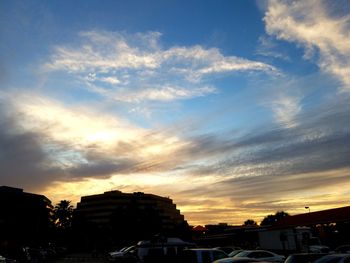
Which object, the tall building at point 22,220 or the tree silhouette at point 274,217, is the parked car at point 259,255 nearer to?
the tall building at point 22,220

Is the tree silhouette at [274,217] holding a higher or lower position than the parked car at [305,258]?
higher

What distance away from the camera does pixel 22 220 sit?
86812mm

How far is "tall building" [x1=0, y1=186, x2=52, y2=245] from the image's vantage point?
8344cm

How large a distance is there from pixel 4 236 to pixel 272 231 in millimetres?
56271

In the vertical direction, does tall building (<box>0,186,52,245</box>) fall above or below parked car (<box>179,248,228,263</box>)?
above

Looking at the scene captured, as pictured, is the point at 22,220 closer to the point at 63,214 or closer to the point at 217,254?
the point at 63,214

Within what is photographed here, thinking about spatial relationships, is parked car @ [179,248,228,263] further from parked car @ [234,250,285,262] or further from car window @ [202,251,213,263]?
parked car @ [234,250,285,262]

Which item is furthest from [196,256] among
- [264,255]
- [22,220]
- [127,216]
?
[22,220]

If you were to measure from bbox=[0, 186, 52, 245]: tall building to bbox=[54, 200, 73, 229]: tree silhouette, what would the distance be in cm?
2172

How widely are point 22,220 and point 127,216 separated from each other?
76.8 feet

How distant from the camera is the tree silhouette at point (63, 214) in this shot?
395 ft

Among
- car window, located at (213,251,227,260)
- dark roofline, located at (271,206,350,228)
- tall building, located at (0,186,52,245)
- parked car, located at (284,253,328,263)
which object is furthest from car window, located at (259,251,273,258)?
tall building, located at (0,186,52,245)

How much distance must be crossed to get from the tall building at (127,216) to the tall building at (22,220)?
49.2 feet

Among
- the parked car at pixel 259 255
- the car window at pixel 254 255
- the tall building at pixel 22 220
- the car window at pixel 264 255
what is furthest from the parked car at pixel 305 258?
the tall building at pixel 22 220
